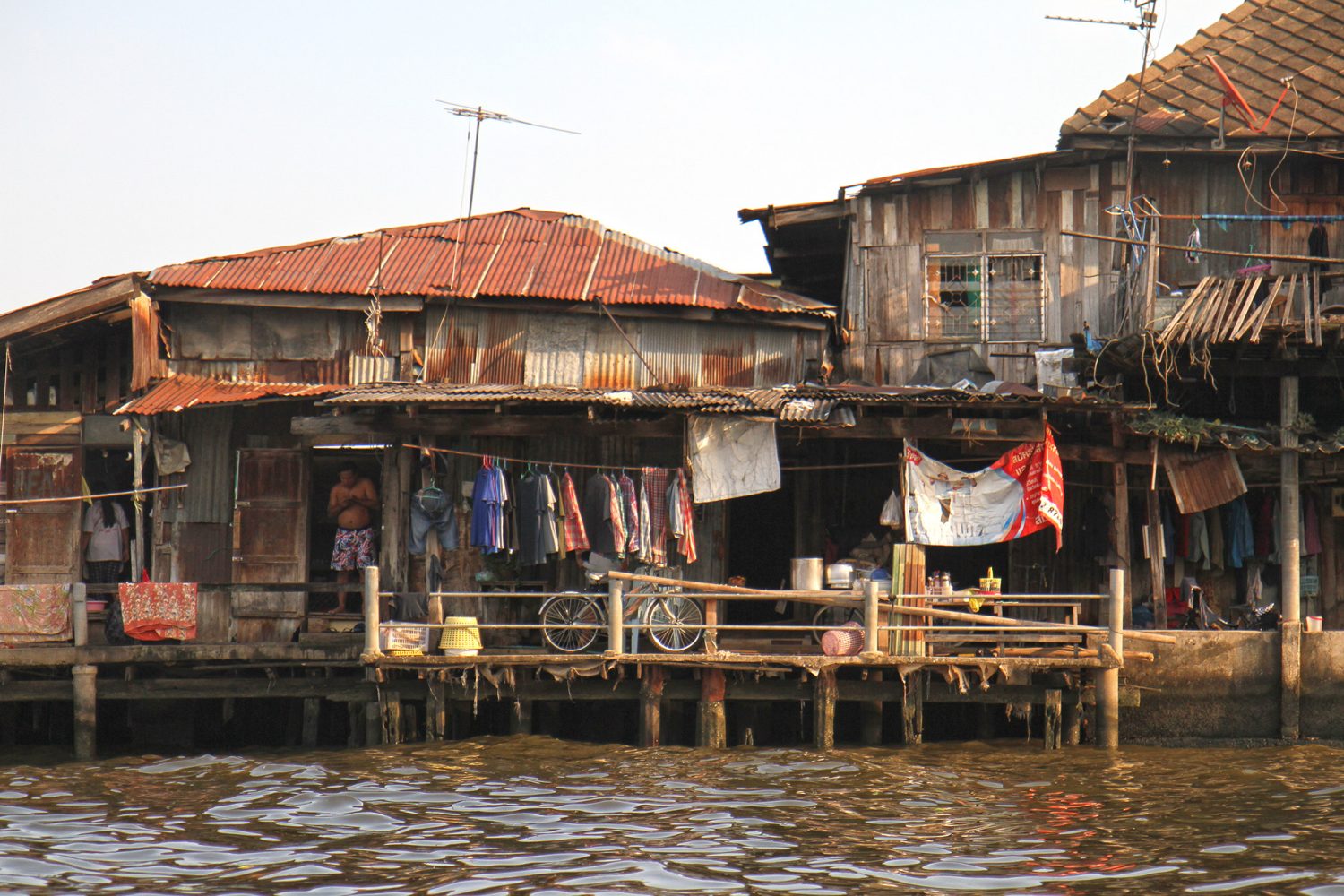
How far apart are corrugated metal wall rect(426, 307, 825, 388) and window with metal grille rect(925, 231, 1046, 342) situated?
2198 millimetres

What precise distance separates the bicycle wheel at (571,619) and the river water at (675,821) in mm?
1204

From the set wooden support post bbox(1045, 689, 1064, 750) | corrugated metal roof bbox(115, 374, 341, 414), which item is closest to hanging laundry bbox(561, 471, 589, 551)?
corrugated metal roof bbox(115, 374, 341, 414)

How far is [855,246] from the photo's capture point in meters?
20.9

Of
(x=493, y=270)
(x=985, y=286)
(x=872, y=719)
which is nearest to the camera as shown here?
(x=872, y=719)

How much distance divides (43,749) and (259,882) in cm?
805

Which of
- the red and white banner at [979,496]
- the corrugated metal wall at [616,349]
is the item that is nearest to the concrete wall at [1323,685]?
the red and white banner at [979,496]

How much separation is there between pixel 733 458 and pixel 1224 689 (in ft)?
21.2

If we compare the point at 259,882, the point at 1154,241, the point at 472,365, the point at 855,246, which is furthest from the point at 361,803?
the point at 1154,241

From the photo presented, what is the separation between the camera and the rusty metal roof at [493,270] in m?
20.0

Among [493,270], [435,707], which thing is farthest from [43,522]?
[493,270]

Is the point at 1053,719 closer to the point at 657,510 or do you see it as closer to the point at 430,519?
the point at 657,510

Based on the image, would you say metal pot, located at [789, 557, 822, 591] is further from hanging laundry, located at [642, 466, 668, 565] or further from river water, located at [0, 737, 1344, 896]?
river water, located at [0, 737, 1344, 896]

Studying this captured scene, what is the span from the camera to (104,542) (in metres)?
19.6

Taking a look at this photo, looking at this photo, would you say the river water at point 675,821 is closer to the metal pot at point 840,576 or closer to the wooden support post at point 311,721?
the wooden support post at point 311,721
